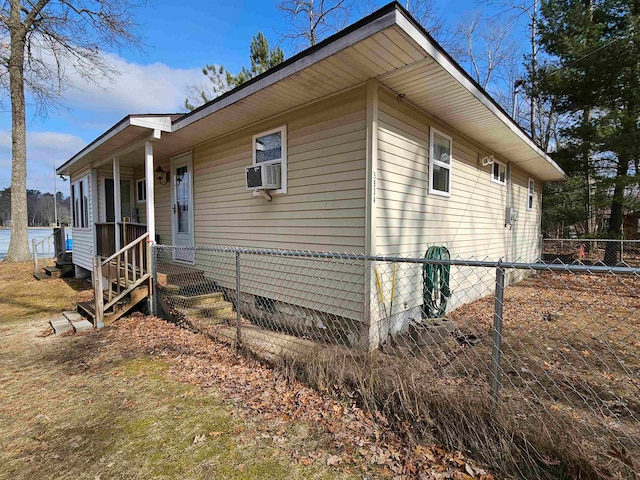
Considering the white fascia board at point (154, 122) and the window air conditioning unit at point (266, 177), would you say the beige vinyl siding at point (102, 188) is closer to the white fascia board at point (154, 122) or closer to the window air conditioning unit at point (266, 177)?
the white fascia board at point (154, 122)

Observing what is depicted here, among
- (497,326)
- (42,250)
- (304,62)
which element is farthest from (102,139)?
(42,250)

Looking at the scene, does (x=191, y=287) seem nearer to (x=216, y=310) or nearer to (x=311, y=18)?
(x=216, y=310)

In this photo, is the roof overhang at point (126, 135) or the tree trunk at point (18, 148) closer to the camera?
the roof overhang at point (126, 135)

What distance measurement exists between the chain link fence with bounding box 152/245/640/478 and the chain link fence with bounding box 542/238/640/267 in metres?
5.08

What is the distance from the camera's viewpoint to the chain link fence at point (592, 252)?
11422 millimetres

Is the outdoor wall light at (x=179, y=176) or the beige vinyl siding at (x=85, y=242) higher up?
the outdoor wall light at (x=179, y=176)

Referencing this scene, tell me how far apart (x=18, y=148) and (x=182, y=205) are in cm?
887

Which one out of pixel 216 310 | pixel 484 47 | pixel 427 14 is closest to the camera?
pixel 216 310

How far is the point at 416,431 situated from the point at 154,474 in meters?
1.66

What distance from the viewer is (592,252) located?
13.7 metres

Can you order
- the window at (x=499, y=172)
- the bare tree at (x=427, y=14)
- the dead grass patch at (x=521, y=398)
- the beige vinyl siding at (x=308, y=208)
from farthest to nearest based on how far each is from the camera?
1. the bare tree at (x=427, y=14)
2. the window at (x=499, y=172)
3. the beige vinyl siding at (x=308, y=208)
4. the dead grass patch at (x=521, y=398)

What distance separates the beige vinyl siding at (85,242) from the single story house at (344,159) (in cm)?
67

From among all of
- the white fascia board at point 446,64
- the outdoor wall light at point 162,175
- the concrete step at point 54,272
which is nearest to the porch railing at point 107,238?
the outdoor wall light at point 162,175

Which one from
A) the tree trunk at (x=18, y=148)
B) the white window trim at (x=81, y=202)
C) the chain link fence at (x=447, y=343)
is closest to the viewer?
the chain link fence at (x=447, y=343)
